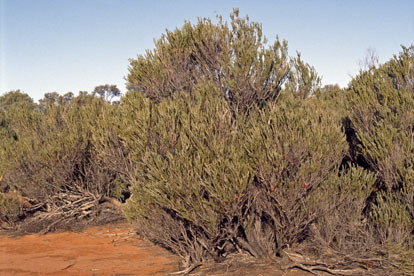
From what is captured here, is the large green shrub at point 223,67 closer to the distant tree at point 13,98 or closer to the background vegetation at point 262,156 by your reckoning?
the background vegetation at point 262,156

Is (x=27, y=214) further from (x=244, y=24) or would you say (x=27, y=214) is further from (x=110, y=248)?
(x=244, y=24)

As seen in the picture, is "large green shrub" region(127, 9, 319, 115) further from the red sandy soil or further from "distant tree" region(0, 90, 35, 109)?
"distant tree" region(0, 90, 35, 109)

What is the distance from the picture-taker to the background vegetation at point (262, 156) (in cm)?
829

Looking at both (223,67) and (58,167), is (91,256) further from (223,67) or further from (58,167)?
(223,67)

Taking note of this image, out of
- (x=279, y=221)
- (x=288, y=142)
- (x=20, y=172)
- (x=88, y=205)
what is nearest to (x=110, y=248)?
(x=88, y=205)

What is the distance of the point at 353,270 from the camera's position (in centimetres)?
834

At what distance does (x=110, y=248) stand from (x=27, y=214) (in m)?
5.96

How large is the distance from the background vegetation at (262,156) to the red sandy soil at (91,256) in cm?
85

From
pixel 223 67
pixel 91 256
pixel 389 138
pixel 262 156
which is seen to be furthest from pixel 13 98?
pixel 389 138

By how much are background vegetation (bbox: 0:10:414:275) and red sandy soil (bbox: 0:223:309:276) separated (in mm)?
851

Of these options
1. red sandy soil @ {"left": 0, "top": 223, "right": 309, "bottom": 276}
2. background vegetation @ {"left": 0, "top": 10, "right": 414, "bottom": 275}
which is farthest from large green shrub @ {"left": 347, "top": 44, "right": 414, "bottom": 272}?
red sandy soil @ {"left": 0, "top": 223, "right": 309, "bottom": 276}

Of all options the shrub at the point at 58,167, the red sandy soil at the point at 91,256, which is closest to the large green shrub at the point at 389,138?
the red sandy soil at the point at 91,256

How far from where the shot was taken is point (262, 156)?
825cm

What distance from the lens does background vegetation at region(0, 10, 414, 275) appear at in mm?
8289
